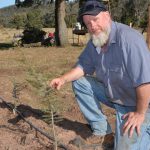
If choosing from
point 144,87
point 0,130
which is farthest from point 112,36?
point 0,130

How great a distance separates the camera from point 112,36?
4.23 metres

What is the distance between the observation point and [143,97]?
3969 millimetres

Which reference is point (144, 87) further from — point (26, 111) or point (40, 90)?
point (26, 111)

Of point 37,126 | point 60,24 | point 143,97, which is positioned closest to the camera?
point 143,97

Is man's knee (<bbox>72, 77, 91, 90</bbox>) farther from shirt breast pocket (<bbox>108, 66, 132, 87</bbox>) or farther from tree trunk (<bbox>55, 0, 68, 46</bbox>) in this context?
tree trunk (<bbox>55, 0, 68, 46</bbox>)

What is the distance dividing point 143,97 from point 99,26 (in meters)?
0.70

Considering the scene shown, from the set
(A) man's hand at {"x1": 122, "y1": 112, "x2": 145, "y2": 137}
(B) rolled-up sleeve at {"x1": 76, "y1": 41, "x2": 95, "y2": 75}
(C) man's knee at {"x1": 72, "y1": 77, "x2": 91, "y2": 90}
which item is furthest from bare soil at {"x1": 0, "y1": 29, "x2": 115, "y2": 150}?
(A) man's hand at {"x1": 122, "y1": 112, "x2": 145, "y2": 137}

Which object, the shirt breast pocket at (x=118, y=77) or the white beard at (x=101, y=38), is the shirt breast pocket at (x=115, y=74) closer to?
the shirt breast pocket at (x=118, y=77)

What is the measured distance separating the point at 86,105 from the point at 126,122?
3.31 feet

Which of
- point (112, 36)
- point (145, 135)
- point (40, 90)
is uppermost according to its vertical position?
point (112, 36)

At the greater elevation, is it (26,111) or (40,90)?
(40,90)

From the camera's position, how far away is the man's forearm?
3.95m

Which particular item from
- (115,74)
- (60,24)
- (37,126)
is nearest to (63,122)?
(37,126)

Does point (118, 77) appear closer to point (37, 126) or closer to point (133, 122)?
point (133, 122)
